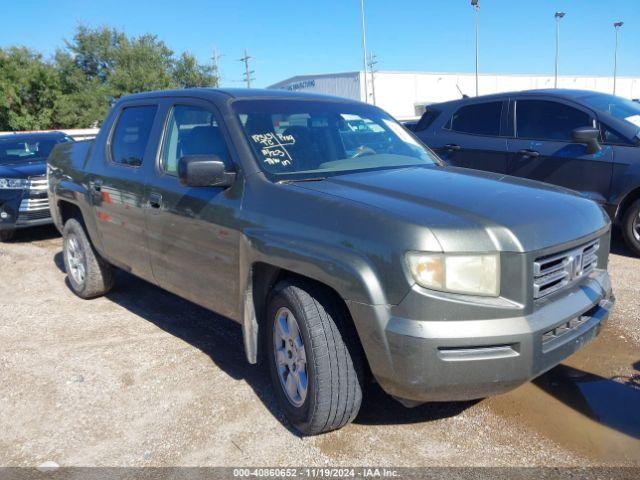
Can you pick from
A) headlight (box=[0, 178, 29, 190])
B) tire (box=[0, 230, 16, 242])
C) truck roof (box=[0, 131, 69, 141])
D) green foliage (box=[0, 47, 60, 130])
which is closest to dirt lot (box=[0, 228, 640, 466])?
headlight (box=[0, 178, 29, 190])

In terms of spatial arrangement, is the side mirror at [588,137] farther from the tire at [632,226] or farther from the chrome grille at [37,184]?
the chrome grille at [37,184]

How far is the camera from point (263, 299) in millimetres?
3223

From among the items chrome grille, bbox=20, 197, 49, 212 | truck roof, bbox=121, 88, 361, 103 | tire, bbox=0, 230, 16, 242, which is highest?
truck roof, bbox=121, 88, 361, 103

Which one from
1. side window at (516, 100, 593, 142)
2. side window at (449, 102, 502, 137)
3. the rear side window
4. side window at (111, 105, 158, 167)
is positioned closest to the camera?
side window at (111, 105, 158, 167)

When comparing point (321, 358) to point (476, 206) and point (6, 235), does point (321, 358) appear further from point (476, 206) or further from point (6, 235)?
point (6, 235)

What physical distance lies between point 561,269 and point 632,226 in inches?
152

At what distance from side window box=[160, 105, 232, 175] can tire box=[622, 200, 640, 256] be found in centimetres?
451

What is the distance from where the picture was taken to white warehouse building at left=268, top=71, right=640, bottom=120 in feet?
167

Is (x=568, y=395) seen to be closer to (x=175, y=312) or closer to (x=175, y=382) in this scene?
(x=175, y=382)

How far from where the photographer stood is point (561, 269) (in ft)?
8.93

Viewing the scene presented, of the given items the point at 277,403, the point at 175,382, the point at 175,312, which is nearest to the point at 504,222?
the point at 277,403

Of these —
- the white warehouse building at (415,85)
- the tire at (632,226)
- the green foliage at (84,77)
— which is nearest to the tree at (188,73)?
the green foliage at (84,77)

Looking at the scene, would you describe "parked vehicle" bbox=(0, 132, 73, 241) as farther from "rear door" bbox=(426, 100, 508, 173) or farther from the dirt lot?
"rear door" bbox=(426, 100, 508, 173)

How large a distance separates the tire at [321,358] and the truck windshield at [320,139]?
74 cm
